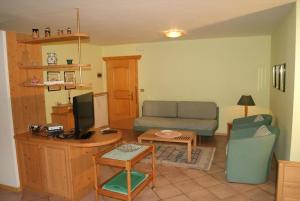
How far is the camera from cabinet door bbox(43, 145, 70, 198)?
2994 millimetres

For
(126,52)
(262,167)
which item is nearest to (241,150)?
(262,167)

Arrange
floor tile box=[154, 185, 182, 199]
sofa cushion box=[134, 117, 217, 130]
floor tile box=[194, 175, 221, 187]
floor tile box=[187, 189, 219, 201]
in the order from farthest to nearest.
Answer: sofa cushion box=[134, 117, 217, 130]
floor tile box=[194, 175, 221, 187]
floor tile box=[154, 185, 182, 199]
floor tile box=[187, 189, 219, 201]

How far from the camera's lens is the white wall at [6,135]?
3188mm

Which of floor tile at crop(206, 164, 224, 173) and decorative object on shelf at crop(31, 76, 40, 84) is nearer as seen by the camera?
decorative object on shelf at crop(31, 76, 40, 84)

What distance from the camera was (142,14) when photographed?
3178 mm

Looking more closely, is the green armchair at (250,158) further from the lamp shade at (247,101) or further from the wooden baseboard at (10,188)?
the wooden baseboard at (10,188)

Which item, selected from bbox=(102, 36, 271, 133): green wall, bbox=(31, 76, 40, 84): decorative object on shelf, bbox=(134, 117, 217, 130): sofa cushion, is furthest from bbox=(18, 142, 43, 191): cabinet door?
bbox=(102, 36, 271, 133): green wall

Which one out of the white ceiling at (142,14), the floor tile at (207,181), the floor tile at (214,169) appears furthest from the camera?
the floor tile at (214,169)

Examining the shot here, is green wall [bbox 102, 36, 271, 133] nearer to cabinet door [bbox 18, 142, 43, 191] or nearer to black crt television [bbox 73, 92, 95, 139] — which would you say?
black crt television [bbox 73, 92, 95, 139]

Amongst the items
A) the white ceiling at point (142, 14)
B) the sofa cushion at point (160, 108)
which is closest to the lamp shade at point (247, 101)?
the white ceiling at point (142, 14)

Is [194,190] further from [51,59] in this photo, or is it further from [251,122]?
[51,59]

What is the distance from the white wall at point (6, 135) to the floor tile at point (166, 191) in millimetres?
2073

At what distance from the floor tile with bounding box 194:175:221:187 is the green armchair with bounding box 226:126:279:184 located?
223 mm

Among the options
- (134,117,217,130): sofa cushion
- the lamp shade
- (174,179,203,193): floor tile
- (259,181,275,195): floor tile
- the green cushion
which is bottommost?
(174,179,203,193): floor tile
